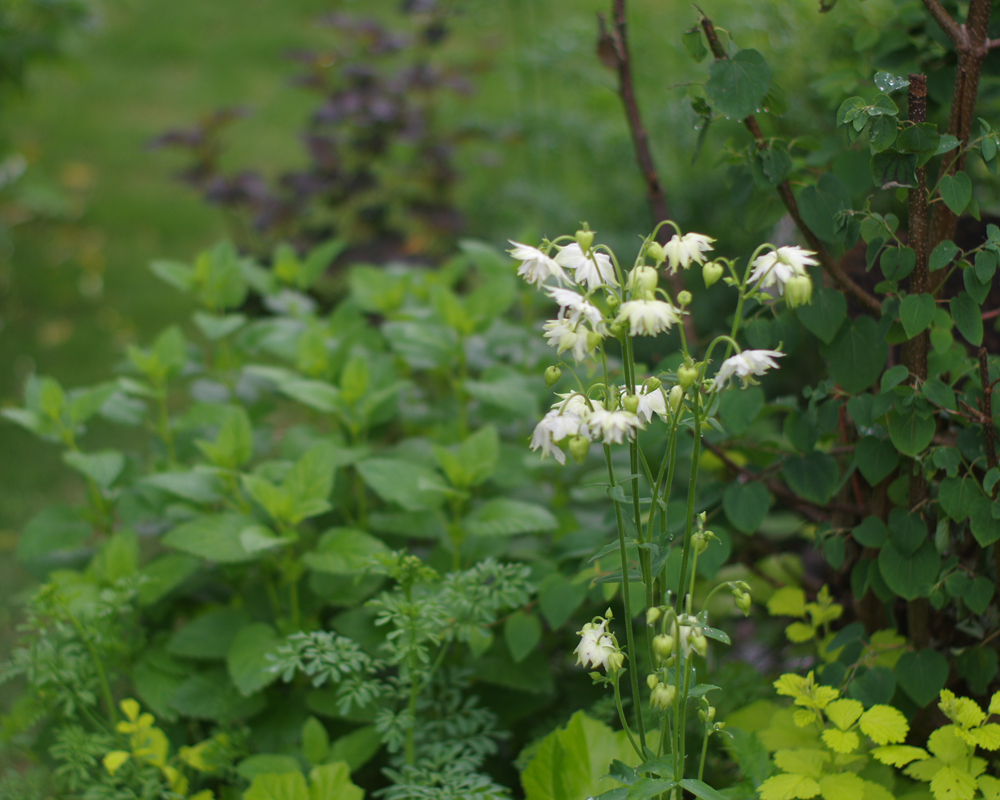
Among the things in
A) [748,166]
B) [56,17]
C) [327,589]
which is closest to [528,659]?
[327,589]

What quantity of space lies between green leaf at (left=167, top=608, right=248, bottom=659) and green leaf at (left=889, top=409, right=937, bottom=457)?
1.25m

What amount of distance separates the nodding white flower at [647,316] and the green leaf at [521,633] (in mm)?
813

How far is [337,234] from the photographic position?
3375 mm

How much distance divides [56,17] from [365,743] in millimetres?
3144

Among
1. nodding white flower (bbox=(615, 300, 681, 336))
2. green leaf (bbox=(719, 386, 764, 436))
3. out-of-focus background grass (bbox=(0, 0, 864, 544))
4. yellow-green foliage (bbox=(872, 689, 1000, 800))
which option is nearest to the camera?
nodding white flower (bbox=(615, 300, 681, 336))

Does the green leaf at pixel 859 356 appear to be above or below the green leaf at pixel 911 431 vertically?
above

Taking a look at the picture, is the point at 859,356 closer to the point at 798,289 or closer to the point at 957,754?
the point at 798,289

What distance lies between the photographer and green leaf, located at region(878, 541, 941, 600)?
1290 millimetres

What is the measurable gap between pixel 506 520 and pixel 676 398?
69cm

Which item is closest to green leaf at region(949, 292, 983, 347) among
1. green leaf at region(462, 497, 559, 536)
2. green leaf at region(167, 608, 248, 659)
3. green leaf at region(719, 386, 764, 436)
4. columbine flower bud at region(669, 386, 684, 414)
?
green leaf at region(719, 386, 764, 436)

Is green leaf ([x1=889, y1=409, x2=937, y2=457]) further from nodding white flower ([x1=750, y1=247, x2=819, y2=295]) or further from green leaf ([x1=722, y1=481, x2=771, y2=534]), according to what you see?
nodding white flower ([x1=750, y1=247, x2=819, y2=295])

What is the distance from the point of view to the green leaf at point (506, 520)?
152 centimetres

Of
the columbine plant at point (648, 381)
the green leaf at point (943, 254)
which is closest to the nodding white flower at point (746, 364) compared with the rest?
the columbine plant at point (648, 381)

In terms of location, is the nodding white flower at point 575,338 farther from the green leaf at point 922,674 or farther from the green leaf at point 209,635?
the green leaf at point 209,635
